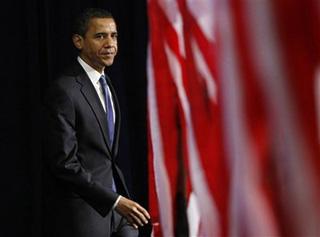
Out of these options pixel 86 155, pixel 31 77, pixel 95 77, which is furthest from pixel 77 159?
pixel 31 77

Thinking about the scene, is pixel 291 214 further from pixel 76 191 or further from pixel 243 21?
pixel 76 191

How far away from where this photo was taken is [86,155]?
93.4 inches

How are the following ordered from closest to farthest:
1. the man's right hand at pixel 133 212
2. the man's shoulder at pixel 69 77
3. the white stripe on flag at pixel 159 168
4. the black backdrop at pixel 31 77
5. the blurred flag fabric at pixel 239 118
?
the blurred flag fabric at pixel 239 118 → the white stripe on flag at pixel 159 168 → the man's right hand at pixel 133 212 → the man's shoulder at pixel 69 77 → the black backdrop at pixel 31 77

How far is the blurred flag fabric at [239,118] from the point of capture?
626 mm

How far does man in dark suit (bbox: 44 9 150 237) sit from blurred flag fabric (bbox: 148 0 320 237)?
Answer: 4.85ft

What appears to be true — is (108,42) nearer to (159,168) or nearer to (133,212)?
(133,212)

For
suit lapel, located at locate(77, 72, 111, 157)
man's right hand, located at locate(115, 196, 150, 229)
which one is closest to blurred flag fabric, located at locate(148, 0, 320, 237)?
man's right hand, located at locate(115, 196, 150, 229)

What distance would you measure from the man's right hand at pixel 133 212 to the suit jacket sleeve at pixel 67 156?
0.11 ft

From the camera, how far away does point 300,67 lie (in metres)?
0.62

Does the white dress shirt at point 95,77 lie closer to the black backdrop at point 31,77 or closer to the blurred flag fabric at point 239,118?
the black backdrop at point 31,77

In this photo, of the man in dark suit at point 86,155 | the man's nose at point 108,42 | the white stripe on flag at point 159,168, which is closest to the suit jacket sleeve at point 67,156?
the man in dark suit at point 86,155

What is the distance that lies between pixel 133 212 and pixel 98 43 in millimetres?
665

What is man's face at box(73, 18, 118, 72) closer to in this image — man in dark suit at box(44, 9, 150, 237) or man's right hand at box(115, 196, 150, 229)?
man in dark suit at box(44, 9, 150, 237)

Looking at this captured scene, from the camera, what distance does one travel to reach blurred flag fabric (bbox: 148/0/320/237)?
0.63m
